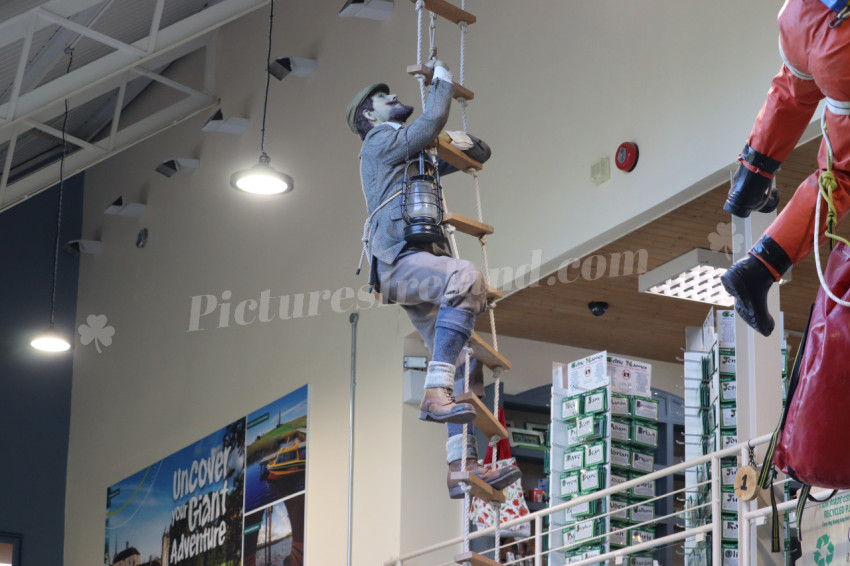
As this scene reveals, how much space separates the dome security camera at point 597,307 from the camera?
Answer: 8.52 metres

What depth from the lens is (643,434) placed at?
25.1ft

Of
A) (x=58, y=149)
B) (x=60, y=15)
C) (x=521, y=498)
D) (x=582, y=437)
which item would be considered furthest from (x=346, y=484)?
(x=58, y=149)

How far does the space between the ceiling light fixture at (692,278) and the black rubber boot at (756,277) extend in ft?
14.5

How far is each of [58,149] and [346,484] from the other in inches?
263

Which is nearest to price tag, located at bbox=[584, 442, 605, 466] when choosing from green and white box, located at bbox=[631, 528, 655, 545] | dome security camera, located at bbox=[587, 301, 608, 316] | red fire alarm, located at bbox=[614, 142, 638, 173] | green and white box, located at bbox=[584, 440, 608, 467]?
green and white box, located at bbox=[584, 440, 608, 467]

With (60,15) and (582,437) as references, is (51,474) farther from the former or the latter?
(582,437)

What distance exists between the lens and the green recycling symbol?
493 cm

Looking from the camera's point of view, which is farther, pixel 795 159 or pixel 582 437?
pixel 582 437

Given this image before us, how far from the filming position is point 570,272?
7.77 m

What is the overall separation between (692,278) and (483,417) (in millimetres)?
3588

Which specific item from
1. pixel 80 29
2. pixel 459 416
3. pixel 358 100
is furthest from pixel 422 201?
pixel 80 29

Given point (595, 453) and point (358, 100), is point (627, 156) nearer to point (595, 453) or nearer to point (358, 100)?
point (595, 453)

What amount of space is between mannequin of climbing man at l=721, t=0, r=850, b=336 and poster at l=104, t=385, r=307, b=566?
688 cm

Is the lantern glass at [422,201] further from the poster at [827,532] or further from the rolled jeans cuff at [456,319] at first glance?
the poster at [827,532]
